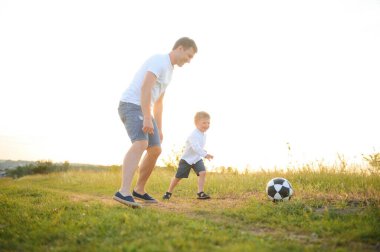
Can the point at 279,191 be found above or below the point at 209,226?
above

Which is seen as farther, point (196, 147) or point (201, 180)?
point (201, 180)

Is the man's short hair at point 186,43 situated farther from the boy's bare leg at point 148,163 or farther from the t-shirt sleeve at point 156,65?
the boy's bare leg at point 148,163

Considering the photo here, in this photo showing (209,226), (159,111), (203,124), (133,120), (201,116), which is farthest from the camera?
(201,116)

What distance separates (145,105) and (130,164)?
0.98m

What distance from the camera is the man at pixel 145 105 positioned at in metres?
5.53

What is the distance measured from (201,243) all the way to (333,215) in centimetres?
242

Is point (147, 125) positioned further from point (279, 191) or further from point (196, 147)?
point (279, 191)

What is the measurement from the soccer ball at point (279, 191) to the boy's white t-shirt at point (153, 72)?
8.95 feet

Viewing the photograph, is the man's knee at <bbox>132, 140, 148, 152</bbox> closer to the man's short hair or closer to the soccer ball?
the man's short hair

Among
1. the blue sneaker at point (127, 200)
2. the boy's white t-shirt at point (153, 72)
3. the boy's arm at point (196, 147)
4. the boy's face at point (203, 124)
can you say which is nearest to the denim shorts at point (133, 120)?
the boy's white t-shirt at point (153, 72)

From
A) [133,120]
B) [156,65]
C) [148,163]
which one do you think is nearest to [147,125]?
[133,120]

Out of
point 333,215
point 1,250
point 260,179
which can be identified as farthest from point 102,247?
point 260,179

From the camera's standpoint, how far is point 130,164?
18.1 feet

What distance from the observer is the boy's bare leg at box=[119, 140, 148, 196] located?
5505mm
